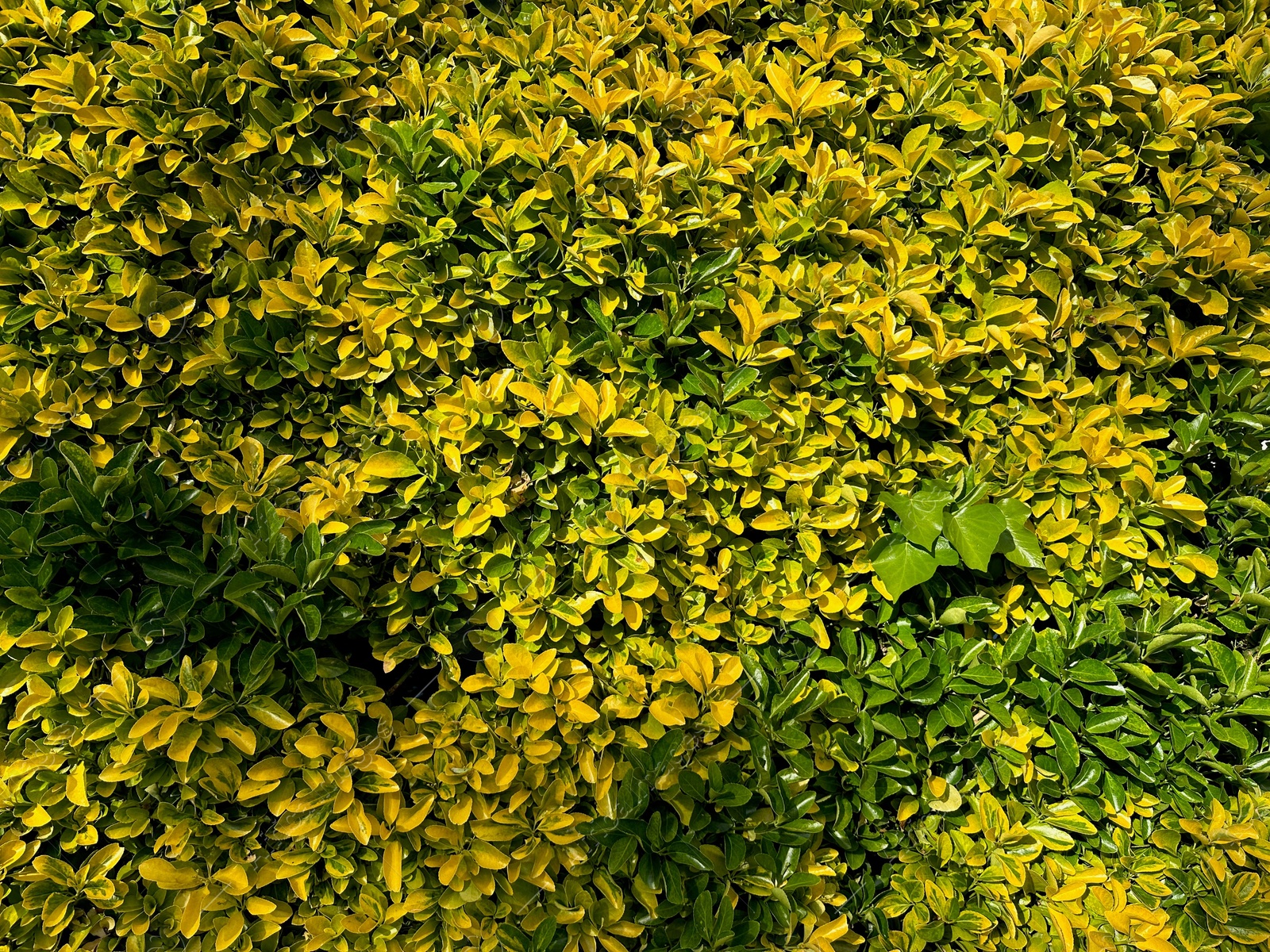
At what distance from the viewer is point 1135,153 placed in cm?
248

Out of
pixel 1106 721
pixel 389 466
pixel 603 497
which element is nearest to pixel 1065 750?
pixel 1106 721

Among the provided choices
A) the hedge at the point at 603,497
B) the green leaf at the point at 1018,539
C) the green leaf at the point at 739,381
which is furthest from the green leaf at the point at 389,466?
the green leaf at the point at 1018,539

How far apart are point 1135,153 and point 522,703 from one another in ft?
7.66

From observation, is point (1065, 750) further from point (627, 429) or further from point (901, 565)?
point (627, 429)

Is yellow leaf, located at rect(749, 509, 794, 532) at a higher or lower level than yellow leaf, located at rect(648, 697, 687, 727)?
higher

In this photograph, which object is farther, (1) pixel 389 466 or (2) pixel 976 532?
A: (2) pixel 976 532

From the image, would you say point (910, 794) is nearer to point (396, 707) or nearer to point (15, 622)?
point (396, 707)

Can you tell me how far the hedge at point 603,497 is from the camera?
6.25 feet

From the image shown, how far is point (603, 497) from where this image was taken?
2125 mm

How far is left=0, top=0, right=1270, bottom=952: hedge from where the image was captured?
1.91m

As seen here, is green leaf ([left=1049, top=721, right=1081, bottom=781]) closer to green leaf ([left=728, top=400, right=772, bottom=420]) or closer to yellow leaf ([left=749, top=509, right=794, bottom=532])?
yellow leaf ([left=749, top=509, right=794, bottom=532])

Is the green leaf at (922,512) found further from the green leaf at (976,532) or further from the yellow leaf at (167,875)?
the yellow leaf at (167,875)

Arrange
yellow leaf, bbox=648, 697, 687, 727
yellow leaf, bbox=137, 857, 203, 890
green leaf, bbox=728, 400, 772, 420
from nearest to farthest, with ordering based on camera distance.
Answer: yellow leaf, bbox=137, 857, 203, 890
yellow leaf, bbox=648, 697, 687, 727
green leaf, bbox=728, 400, 772, 420

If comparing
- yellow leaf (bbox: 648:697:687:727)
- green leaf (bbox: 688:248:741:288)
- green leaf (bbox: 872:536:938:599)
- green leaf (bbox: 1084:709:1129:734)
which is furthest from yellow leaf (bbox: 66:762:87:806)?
green leaf (bbox: 1084:709:1129:734)
